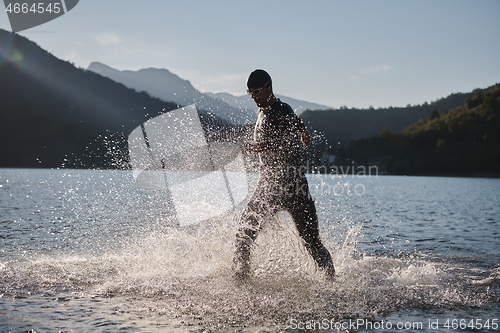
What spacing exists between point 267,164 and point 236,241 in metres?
1.07

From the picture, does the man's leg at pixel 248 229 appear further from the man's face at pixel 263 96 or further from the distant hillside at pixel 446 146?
the distant hillside at pixel 446 146

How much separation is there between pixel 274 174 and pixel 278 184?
134 mm

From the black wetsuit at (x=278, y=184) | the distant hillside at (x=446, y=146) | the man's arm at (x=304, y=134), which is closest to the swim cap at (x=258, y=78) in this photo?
the black wetsuit at (x=278, y=184)

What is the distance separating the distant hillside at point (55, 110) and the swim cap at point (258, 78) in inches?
3238

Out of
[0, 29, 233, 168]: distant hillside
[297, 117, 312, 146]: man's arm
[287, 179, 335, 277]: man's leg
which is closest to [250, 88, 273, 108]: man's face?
[297, 117, 312, 146]: man's arm

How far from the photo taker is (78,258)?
6.68 metres

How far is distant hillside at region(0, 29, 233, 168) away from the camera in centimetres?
10319

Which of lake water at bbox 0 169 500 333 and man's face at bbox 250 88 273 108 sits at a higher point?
man's face at bbox 250 88 273 108

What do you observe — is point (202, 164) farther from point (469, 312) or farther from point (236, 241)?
point (469, 312)

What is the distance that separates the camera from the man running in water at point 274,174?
4922 millimetres

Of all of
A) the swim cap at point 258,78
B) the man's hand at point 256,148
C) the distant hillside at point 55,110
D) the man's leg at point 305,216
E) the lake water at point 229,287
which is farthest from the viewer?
the distant hillside at point 55,110

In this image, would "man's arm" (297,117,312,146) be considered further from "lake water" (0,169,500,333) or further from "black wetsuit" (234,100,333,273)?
"lake water" (0,169,500,333)

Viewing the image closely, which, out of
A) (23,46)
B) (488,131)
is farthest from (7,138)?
(488,131)

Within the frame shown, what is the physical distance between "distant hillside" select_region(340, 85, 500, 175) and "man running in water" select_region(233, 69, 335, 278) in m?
131
